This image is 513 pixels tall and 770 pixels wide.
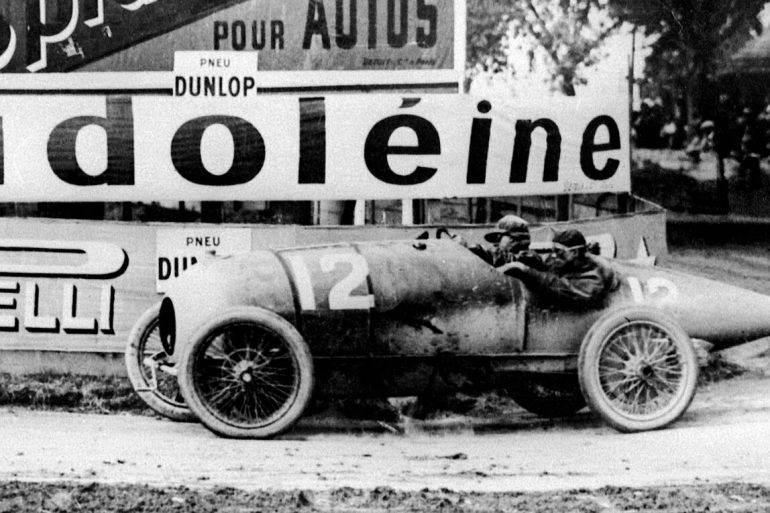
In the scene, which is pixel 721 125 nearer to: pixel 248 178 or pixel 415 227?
pixel 415 227

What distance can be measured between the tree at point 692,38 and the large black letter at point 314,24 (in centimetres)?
183

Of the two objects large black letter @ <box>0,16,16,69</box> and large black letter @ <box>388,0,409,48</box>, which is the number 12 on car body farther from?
large black letter @ <box>0,16,16,69</box>

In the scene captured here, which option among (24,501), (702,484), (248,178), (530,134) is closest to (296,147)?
(248,178)

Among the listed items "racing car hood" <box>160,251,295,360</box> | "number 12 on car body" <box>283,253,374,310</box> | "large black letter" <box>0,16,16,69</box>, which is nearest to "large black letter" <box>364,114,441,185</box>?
"number 12 on car body" <box>283,253,374,310</box>

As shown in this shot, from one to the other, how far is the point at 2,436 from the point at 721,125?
4.74 metres

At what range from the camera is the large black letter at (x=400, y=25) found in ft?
24.3

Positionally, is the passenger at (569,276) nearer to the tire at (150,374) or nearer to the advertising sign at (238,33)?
the advertising sign at (238,33)

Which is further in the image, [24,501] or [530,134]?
[530,134]

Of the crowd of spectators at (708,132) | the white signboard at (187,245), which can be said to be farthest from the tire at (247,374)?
the crowd of spectators at (708,132)

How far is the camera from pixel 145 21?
7379 mm

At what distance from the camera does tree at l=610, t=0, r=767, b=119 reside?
7.50m

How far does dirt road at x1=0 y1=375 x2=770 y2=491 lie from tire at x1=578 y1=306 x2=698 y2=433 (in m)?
0.13

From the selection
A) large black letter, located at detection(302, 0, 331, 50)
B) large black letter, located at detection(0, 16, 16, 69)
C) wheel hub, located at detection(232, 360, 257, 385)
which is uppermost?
large black letter, located at detection(302, 0, 331, 50)

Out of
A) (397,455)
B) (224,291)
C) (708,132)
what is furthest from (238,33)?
(708,132)
